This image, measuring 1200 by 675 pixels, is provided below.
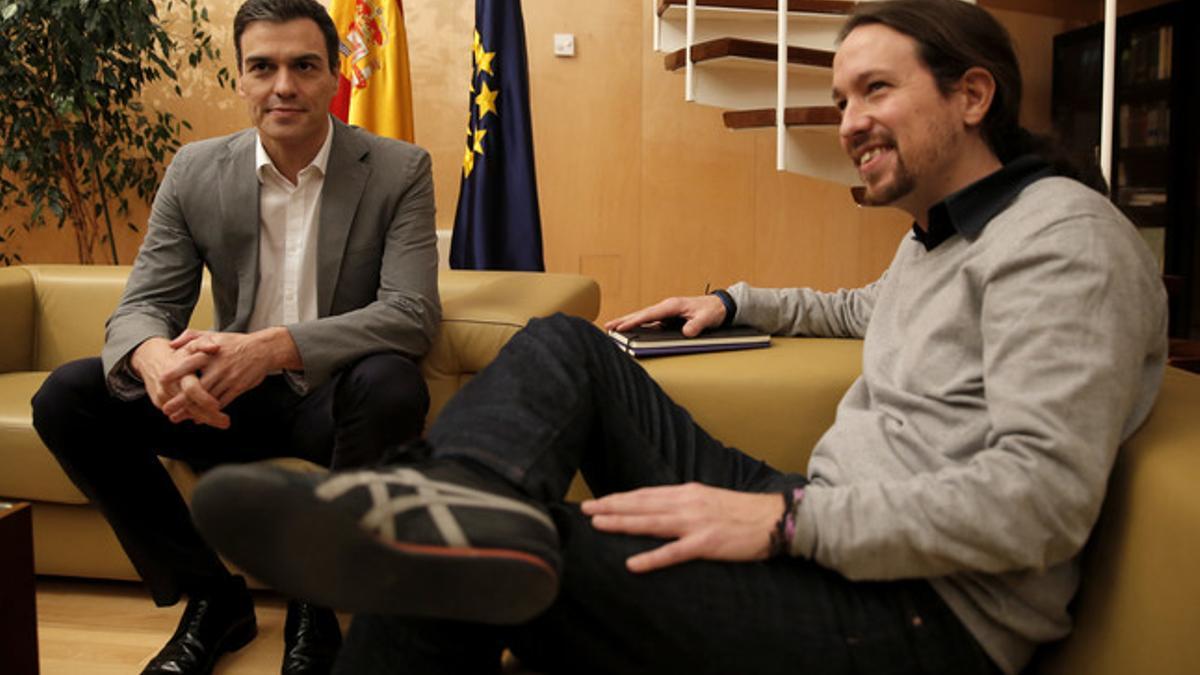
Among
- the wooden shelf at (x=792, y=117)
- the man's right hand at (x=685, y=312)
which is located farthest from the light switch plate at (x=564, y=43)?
the man's right hand at (x=685, y=312)

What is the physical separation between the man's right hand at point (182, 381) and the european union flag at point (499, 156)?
1.85m

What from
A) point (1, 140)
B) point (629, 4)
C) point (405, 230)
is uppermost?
point (629, 4)

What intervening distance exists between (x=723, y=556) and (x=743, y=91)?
277 cm

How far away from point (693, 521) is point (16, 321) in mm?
2020

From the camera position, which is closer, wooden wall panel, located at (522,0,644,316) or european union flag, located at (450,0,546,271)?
european union flag, located at (450,0,546,271)

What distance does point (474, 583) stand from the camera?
2.56ft

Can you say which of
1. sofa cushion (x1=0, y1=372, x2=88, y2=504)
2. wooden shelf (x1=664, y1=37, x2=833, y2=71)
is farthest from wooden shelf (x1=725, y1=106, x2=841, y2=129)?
sofa cushion (x1=0, y1=372, x2=88, y2=504)

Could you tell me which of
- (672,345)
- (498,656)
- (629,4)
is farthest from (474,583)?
(629,4)

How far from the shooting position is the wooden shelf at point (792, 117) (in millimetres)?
3113

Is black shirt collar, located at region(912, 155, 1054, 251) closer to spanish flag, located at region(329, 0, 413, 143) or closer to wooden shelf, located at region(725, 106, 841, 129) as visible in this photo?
A: wooden shelf, located at region(725, 106, 841, 129)

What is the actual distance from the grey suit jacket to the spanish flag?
1545 millimetres

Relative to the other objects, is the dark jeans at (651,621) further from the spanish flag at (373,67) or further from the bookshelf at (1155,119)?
the bookshelf at (1155,119)

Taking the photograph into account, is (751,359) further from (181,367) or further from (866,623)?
(181,367)

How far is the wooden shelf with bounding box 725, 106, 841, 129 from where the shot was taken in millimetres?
3113
